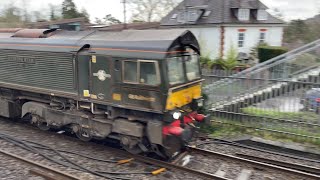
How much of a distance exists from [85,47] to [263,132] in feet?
20.4

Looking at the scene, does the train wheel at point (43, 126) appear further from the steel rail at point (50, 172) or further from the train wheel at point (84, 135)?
the steel rail at point (50, 172)

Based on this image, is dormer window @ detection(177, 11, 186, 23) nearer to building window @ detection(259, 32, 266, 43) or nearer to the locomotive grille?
building window @ detection(259, 32, 266, 43)

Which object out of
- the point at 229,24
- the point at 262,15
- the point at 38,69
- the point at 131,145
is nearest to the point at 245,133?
the point at 131,145

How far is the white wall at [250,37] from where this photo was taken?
32375mm

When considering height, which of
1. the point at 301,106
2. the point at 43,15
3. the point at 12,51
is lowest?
the point at 301,106

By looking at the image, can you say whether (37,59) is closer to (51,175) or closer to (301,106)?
(51,175)

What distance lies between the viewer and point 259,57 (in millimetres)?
26297

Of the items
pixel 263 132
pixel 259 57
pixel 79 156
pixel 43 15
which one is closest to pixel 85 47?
pixel 79 156

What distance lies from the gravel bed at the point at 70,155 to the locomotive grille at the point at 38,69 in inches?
65.3

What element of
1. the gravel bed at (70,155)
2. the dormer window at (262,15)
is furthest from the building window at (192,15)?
the gravel bed at (70,155)

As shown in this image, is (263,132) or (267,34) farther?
(267,34)

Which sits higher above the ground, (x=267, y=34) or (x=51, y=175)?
(x=267, y=34)

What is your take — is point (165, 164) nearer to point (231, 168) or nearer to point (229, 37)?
point (231, 168)

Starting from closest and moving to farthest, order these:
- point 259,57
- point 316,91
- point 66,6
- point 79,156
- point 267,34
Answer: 1. point 79,156
2. point 316,91
3. point 259,57
4. point 267,34
5. point 66,6
